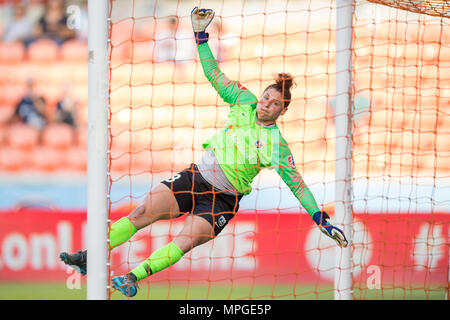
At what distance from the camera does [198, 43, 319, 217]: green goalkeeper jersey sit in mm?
2910

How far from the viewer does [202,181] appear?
9.67ft

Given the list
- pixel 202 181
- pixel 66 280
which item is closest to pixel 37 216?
pixel 66 280

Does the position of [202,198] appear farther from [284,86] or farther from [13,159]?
[13,159]

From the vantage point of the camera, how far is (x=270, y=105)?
2898 millimetres

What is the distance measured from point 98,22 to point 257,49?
3192 mm

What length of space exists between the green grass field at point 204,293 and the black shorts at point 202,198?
1.58 meters

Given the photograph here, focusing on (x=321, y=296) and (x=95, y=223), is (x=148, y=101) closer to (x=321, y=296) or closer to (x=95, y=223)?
(x=321, y=296)

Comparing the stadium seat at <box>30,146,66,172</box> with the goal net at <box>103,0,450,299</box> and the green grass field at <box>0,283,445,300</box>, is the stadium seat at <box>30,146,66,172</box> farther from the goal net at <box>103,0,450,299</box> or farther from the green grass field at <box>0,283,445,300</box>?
the green grass field at <box>0,283,445,300</box>

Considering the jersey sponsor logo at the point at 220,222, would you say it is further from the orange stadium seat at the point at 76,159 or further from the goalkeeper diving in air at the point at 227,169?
the orange stadium seat at the point at 76,159

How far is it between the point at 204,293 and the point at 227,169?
6.18 ft

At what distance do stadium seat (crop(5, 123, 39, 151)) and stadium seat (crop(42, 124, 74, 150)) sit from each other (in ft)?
0.43

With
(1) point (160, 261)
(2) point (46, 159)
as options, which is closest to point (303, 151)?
(2) point (46, 159)

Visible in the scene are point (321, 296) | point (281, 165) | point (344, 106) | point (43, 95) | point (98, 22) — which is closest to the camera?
point (98, 22)

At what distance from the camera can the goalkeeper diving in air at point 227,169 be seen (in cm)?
281
